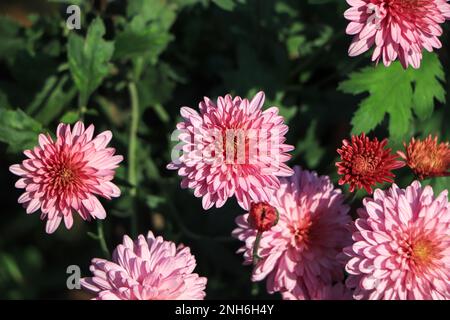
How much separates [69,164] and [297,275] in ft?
1.81

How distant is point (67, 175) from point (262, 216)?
41 centimetres

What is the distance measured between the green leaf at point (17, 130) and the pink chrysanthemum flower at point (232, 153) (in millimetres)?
398

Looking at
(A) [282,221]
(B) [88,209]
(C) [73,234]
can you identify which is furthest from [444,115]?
(C) [73,234]

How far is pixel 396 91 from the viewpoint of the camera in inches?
65.1

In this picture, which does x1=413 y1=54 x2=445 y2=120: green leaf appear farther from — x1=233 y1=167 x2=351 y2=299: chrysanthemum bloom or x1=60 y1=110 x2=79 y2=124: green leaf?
x1=60 y1=110 x2=79 y2=124: green leaf

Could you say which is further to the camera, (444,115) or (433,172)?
(444,115)

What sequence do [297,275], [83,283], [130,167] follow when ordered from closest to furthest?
[83,283], [297,275], [130,167]

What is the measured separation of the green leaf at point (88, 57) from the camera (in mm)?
1670

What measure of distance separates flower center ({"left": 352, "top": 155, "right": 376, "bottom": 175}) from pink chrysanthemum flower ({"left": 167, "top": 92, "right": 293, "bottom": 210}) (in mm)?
132

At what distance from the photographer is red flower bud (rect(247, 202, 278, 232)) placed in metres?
1.31

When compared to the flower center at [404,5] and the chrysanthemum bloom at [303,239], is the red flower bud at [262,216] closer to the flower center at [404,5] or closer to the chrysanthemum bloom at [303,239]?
the chrysanthemum bloom at [303,239]

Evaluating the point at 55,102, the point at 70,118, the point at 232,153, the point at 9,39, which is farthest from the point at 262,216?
the point at 9,39
